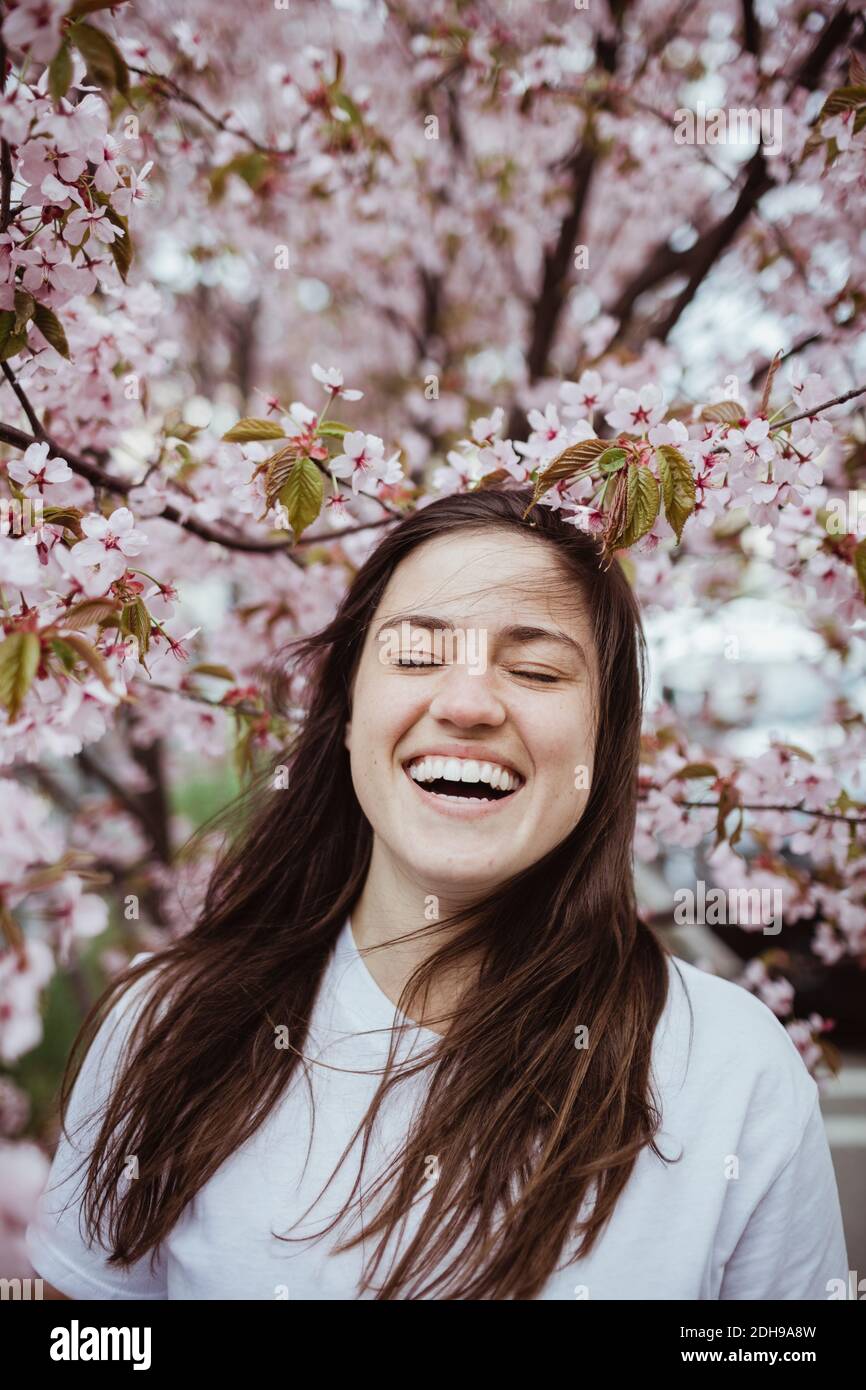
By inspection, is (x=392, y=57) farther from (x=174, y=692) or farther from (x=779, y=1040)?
(x=779, y=1040)

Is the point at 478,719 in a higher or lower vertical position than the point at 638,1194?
higher

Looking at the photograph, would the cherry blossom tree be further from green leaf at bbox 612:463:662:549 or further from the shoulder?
the shoulder

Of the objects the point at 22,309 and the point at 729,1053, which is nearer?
the point at 22,309

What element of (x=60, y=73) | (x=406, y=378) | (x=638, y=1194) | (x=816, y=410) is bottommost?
(x=638, y=1194)

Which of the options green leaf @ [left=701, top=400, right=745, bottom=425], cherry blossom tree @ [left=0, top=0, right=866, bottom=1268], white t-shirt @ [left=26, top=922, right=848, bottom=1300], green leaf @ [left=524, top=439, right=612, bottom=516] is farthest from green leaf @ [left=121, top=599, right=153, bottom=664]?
green leaf @ [left=701, top=400, right=745, bottom=425]

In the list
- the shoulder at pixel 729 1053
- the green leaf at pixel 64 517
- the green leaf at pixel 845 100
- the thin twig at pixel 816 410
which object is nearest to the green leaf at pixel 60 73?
the green leaf at pixel 64 517

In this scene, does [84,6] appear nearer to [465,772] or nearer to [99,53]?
[99,53]

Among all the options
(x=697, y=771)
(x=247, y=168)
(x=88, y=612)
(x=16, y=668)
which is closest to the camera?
(x=16, y=668)

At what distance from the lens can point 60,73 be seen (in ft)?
2.60

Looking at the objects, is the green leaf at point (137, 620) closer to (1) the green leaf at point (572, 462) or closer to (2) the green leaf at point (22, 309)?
(2) the green leaf at point (22, 309)

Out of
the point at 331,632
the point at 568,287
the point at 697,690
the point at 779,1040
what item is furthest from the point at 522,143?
the point at 779,1040

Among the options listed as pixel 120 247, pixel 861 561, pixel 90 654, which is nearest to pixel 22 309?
pixel 120 247

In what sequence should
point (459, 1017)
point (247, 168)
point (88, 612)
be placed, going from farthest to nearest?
point (247, 168), point (459, 1017), point (88, 612)

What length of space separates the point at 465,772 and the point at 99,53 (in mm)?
831
